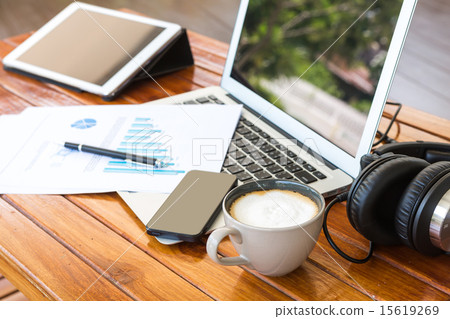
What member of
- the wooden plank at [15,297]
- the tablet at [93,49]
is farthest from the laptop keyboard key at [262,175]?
the wooden plank at [15,297]

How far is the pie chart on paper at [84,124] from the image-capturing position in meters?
0.81

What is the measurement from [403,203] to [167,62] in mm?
635

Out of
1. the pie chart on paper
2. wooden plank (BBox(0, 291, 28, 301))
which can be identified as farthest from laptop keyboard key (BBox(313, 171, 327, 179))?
wooden plank (BBox(0, 291, 28, 301))

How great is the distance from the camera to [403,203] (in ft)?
1.60

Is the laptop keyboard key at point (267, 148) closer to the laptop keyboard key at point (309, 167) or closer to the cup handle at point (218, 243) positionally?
the laptop keyboard key at point (309, 167)

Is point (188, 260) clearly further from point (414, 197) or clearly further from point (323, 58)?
point (323, 58)

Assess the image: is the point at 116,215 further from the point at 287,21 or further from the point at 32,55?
the point at 32,55

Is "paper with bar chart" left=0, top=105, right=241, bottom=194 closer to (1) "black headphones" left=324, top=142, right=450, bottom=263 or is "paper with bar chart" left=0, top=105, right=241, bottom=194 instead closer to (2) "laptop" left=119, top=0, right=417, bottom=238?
(2) "laptop" left=119, top=0, right=417, bottom=238

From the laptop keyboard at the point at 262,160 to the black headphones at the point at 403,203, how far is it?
14cm

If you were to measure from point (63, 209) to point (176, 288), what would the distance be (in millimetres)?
214

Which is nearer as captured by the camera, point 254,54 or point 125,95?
point 254,54

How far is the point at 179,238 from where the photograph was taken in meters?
0.55

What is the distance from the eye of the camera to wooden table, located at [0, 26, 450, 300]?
1.61ft
